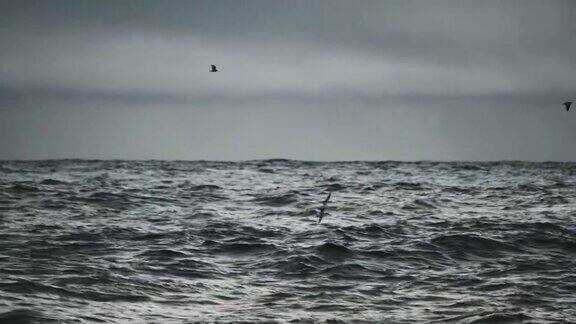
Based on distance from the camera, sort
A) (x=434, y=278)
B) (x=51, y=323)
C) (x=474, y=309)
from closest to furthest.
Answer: (x=51, y=323) → (x=474, y=309) → (x=434, y=278)

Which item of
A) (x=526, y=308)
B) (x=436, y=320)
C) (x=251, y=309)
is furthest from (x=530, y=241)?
(x=251, y=309)

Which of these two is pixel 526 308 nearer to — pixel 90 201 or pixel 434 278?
pixel 434 278

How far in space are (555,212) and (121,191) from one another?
19.6 m

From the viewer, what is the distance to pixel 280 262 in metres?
14.8

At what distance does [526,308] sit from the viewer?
36.4 ft

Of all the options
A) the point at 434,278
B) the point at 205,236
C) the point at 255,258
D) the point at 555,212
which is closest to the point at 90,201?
the point at 205,236

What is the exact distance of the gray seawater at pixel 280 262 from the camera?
10.7m

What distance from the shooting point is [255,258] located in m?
15.5

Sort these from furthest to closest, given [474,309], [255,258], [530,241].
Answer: [530,241] < [255,258] < [474,309]

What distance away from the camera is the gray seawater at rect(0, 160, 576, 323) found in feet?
35.2

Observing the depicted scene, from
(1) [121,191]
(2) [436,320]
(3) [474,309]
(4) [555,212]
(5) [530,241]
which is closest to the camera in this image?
(2) [436,320]

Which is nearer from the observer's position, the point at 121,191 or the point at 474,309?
the point at 474,309

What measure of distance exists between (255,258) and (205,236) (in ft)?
10.8

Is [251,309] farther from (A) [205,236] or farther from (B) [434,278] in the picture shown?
(A) [205,236]
